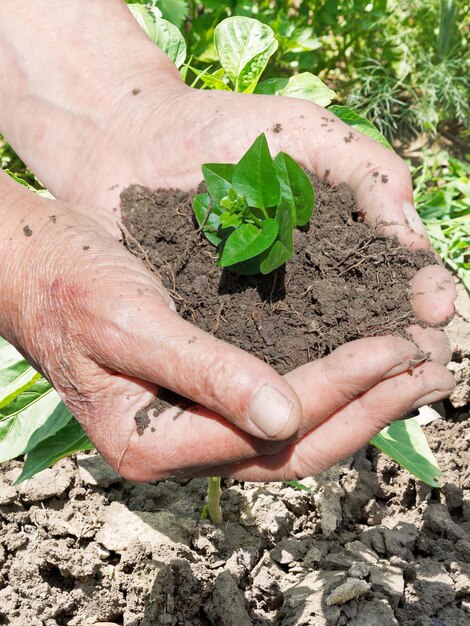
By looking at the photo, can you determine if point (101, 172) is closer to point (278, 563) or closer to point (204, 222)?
point (204, 222)

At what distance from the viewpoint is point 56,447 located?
5.97ft

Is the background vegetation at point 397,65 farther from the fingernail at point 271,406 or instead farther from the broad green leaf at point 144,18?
the fingernail at point 271,406

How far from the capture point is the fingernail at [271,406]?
118 cm

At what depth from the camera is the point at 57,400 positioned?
199cm

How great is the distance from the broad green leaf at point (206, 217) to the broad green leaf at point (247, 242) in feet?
0.38

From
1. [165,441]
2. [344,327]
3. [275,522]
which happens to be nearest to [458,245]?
[275,522]

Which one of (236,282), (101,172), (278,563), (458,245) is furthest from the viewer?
(458,245)

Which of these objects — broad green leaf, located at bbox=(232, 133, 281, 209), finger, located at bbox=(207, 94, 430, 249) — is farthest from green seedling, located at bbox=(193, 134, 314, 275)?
finger, located at bbox=(207, 94, 430, 249)

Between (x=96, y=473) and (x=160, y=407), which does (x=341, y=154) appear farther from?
(x=96, y=473)

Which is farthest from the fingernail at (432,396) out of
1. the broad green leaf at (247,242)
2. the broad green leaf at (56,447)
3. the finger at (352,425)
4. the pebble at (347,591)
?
the broad green leaf at (56,447)

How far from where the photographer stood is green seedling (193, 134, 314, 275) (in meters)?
1.43

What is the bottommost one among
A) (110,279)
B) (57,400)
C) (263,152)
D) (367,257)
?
(57,400)

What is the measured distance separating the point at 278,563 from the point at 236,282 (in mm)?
770

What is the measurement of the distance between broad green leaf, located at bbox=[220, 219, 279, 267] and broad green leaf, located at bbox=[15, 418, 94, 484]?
0.64 meters
